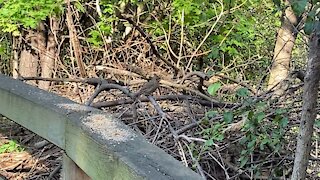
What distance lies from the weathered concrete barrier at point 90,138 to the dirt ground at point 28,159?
3.05 feet

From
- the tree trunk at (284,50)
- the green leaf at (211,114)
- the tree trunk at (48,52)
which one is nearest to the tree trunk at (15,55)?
the tree trunk at (48,52)

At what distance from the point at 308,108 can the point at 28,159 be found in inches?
81.0

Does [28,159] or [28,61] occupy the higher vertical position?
[28,159]

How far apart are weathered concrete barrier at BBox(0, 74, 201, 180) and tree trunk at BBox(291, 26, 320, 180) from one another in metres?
0.69

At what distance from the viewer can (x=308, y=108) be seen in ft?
5.35

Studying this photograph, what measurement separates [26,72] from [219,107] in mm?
4184

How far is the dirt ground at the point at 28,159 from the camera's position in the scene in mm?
2768

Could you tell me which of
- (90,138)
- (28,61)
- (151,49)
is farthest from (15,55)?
(90,138)

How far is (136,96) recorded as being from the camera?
287 centimetres

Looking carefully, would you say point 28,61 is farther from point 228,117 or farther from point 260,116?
point 260,116

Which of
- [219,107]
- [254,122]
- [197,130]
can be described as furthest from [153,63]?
[254,122]

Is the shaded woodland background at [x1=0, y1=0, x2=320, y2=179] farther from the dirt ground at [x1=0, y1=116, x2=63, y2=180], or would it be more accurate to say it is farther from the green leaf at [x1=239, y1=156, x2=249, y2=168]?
the green leaf at [x1=239, y1=156, x2=249, y2=168]

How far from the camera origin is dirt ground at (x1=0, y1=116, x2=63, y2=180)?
2.77 metres

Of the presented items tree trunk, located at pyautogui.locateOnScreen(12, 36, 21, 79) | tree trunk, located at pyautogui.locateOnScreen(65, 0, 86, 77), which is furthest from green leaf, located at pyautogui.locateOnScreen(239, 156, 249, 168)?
tree trunk, located at pyautogui.locateOnScreen(12, 36, 21, 79)
